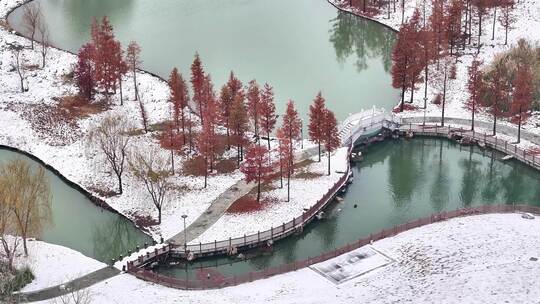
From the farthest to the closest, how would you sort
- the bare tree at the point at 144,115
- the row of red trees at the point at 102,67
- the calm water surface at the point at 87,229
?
1. the row of red trees at the point at 102,67
2. the bare tree at the point at 144,115
3. the calm water surface at the point at 87,229

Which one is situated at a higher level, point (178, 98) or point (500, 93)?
point (500, 93)

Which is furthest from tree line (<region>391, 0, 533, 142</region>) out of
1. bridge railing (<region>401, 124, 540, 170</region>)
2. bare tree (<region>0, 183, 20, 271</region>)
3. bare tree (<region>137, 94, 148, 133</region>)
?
bare tree (<region>0, 183, 20, 271</region>)

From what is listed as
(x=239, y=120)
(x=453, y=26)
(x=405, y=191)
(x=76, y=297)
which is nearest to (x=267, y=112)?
(x=239, y=120)

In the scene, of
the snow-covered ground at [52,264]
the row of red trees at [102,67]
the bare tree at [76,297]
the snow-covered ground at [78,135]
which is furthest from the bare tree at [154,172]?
the row of red trees at [102,67]

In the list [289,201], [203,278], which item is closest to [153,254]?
[203,278]

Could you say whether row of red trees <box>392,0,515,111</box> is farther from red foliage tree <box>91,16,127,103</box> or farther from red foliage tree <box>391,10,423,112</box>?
red foliage tree <box>91,16,127,103</box>

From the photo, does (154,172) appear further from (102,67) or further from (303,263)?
(102,67)

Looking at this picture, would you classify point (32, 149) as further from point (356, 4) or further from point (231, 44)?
point (356, 4)

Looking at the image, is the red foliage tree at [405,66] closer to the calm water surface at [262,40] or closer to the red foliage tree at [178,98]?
the calm water surface at [262,40]
